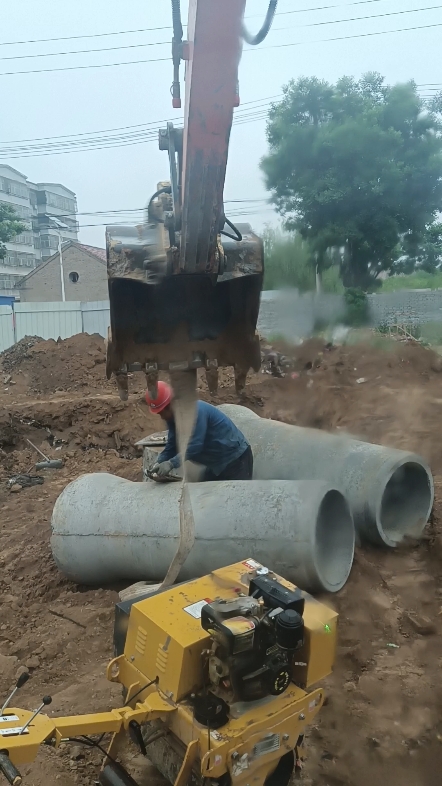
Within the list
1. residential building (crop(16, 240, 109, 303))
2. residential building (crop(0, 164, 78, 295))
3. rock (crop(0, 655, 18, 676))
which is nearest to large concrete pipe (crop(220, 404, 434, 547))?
rock (crop(0, 655, 18, 676))

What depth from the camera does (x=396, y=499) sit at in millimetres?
5570

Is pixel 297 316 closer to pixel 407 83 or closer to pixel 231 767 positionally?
pixel 231 767

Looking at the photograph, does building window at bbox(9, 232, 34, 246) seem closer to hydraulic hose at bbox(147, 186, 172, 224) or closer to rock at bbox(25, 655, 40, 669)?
rock at bbox(25, 655, 40, 669)

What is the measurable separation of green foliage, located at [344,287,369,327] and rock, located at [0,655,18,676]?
15.8ft

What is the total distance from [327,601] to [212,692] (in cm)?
187

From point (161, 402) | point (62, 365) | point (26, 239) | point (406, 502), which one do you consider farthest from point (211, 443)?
point (26, 239)

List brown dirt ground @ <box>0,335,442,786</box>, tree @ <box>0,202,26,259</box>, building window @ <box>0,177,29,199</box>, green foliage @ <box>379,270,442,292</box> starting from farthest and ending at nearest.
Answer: building window @ <box>0,177,29,199</box> < tree @ <box>0,202,26,259</box> < green foliage @ <box>379,270,442,292</box> < brown dirt ground @ <box>0,335,442,786</box>

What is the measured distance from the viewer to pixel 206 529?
423 cm

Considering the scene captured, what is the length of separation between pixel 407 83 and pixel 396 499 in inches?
367

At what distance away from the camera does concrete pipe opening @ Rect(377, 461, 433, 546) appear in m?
5.21

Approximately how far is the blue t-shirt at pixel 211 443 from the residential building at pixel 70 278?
2506cm

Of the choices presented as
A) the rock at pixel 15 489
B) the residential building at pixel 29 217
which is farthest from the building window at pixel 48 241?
the rock at pixel 15 489

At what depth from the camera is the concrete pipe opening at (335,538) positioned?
14.3 feet

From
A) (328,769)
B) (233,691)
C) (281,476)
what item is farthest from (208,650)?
(281,476)
